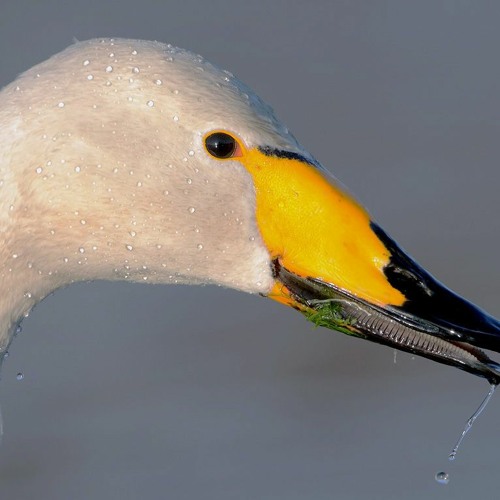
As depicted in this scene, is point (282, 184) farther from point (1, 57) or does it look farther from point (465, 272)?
point (1, 57)

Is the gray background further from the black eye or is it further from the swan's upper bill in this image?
the black eye

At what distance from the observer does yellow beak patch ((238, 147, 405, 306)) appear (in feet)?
14.4

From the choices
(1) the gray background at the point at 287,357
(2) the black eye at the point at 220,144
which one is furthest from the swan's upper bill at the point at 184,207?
(1) the gray background at the point at 287,357

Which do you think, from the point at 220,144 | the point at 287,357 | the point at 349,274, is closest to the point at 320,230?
the point at 349,274

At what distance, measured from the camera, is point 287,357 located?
784 centimetres

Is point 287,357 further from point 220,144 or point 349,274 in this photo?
point 220,144

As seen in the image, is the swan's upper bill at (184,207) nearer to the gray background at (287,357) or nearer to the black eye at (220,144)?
the black eye at (220,144)

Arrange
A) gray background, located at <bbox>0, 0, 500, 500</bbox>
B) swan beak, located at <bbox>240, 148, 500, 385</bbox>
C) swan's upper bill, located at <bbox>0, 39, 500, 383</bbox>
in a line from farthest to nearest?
gray background, located at <bbox>0, 0, 500, 500</bbox> < swan beak, located at <bbox>240, 148, 500, 385</bbox> < swan's upper bill, located at <bbox>0, 39, 500, 383</bbox>

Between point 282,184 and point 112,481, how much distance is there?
3093mm

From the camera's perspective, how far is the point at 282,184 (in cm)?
440

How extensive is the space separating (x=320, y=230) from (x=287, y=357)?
352cm

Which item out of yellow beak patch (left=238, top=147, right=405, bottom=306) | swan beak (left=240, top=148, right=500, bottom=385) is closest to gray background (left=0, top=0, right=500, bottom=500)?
swan beak (left=240, top=148, right=500, bottom=385)

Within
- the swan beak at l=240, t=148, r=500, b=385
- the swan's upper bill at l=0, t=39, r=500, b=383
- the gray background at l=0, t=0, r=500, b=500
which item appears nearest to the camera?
the swan's upper bill at l=0, t=39, r=500, b=383

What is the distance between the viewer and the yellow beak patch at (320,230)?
4379mm
